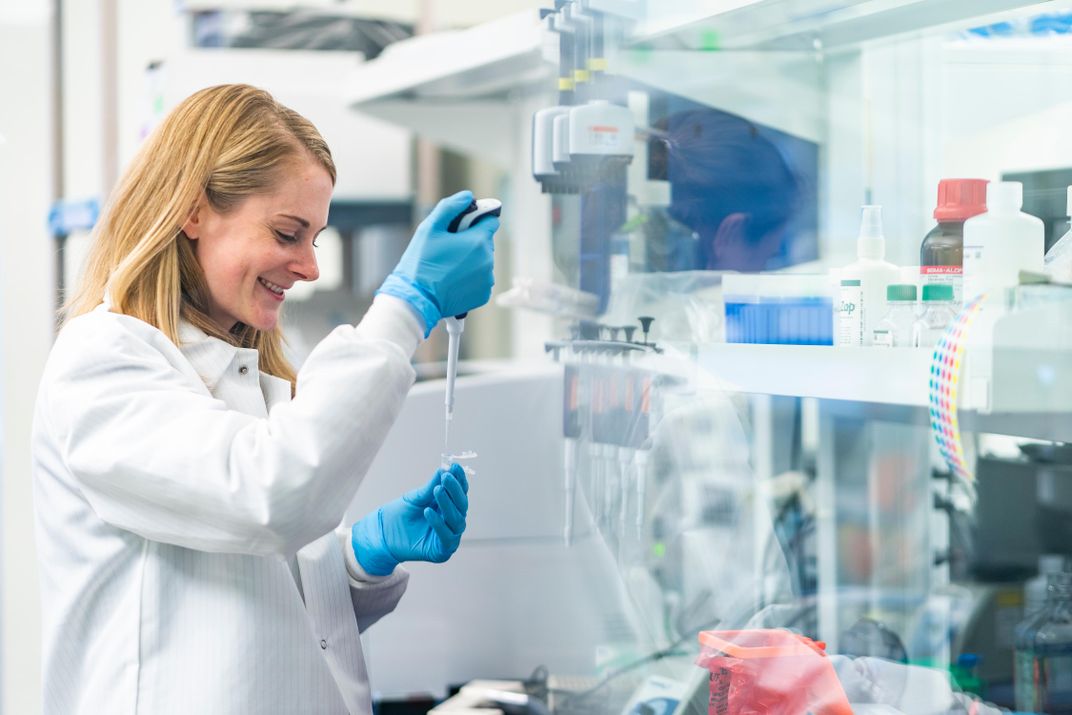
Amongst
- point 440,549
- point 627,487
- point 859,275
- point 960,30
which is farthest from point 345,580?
point 960,30

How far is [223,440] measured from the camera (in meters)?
1.09

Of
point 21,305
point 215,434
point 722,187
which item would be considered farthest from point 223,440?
point 21,305

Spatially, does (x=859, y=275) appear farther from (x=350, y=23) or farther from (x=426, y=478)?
(x=350, y=23)

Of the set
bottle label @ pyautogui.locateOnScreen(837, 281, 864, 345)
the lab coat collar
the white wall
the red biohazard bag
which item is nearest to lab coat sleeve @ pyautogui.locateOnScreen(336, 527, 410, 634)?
the lab coat collar

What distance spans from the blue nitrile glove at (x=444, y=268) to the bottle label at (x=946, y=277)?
0.48 meters

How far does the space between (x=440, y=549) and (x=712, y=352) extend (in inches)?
16.5

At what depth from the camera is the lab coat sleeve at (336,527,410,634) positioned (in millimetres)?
1443

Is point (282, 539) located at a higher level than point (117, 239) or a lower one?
lower

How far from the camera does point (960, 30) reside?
1.55 m

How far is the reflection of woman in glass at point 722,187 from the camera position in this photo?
1638mm

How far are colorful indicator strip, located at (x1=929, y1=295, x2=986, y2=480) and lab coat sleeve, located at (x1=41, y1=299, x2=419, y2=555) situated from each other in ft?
1.71

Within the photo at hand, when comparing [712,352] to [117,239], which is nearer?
[117,239]

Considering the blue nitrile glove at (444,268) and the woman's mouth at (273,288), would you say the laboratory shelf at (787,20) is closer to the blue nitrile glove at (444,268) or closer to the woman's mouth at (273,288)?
the blue nitrile glove at (444,268)

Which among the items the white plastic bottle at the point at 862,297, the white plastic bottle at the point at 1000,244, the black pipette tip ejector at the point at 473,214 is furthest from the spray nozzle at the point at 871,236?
the black pipette tip ejector at the point at 473,214
